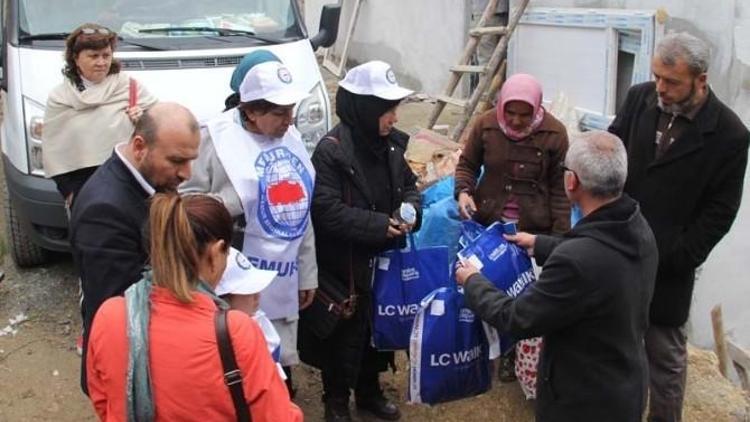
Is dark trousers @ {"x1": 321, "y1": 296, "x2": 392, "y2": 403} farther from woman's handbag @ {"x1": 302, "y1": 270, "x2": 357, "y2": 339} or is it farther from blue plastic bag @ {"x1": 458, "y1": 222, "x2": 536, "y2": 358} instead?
blue plastic bag @ {"x1": 458, "y1": 222, "x2": 536, "y2": 358}

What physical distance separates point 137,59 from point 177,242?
327cm

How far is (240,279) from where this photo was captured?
2.27 meters

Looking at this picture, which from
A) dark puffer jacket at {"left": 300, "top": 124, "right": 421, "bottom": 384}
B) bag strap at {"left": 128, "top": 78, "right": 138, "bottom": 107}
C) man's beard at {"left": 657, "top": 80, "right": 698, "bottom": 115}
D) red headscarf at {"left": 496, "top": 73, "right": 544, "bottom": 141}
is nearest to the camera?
man's beard at {"left": 657, "top": 80, "right": 698, "bottom": 115}

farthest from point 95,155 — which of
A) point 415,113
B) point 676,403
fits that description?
point 415,113

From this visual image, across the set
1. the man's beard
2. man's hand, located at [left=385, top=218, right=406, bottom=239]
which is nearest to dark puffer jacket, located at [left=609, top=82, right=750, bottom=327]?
the man's beard

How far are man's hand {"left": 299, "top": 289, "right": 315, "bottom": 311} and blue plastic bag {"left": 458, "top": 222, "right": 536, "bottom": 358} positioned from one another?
0.67 m

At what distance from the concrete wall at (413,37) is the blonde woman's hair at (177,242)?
976 centimetres

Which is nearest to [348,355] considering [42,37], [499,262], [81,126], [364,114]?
[499,262]

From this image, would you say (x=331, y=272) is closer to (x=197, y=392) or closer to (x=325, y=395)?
(x=325, y=395)

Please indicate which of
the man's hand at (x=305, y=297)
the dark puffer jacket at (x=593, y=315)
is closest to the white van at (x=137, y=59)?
the man's hand at (x=305, y=297)

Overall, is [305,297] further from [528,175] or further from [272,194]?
[528,175]

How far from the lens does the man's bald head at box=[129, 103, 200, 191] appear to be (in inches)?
93.5

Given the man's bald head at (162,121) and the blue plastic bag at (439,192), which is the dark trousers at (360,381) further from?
the man's bald head at (162,121)

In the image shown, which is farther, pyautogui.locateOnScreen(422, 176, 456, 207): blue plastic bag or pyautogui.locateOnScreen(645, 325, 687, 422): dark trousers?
pyautogui.locateOnScreen(422, 176, 456, 207): blue plastic bag
